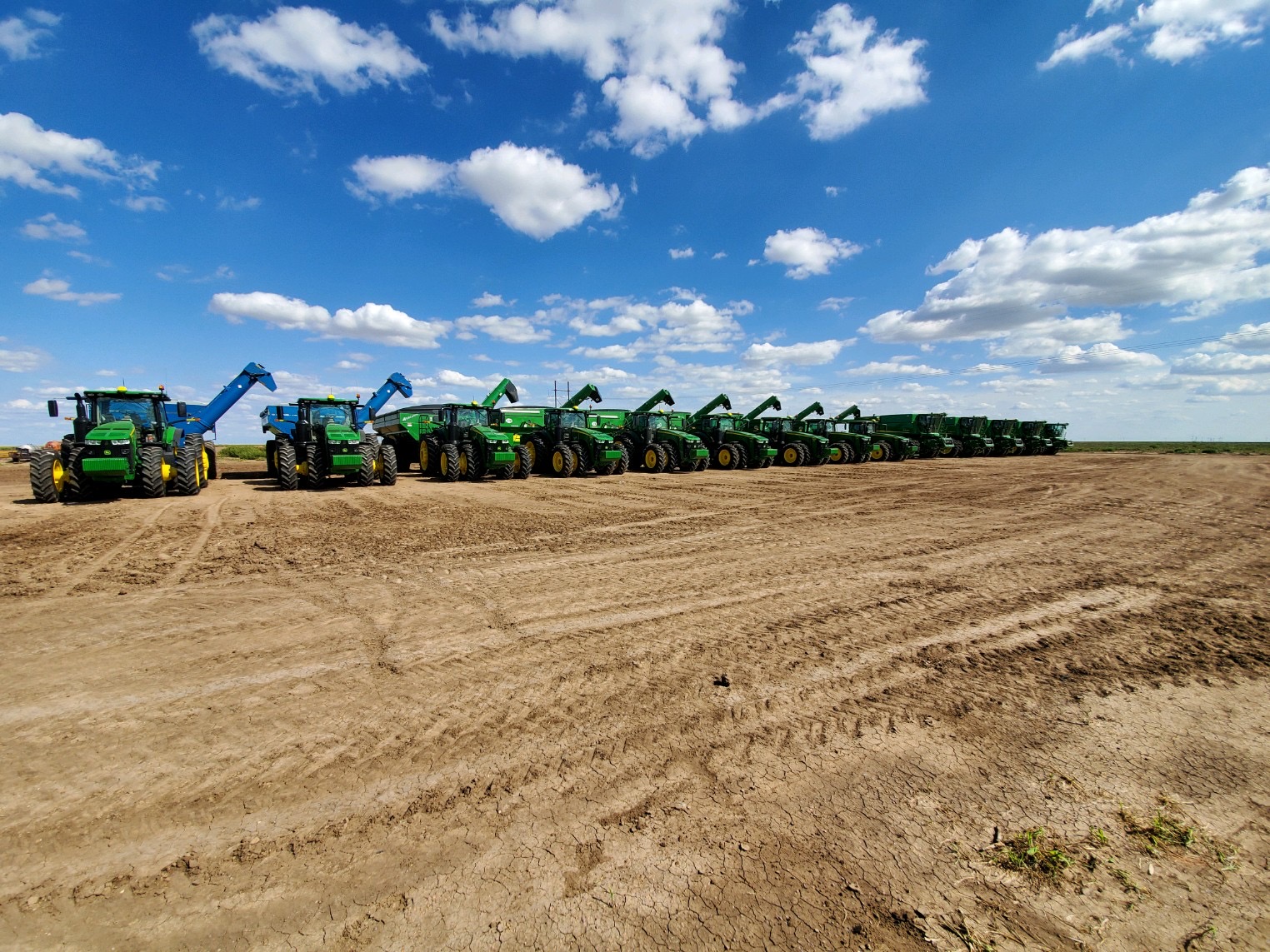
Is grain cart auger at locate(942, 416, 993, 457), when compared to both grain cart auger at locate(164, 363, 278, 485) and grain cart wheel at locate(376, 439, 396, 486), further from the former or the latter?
grain cart auger at locate(164, 363, 278, 485)

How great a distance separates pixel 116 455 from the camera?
11328 mm

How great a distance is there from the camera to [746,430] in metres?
25.2

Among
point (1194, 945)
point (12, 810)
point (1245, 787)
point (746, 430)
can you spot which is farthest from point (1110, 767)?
point (746, 430)

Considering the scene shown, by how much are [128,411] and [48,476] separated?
6.51 feet

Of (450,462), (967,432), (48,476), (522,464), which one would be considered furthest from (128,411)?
(967,432)

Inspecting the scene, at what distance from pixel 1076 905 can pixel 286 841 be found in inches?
115

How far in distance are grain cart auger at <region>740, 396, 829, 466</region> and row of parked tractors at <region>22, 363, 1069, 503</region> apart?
58 mm

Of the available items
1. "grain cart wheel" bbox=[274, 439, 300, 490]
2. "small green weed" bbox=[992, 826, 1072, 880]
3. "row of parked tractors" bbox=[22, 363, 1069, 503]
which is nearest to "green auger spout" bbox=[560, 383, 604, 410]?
"row of parked tractors" bbox=[22, 363, 1069, 503]

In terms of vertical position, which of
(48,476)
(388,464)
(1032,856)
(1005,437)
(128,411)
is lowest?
(1032,856)

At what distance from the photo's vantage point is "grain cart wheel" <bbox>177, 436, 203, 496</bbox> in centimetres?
1276

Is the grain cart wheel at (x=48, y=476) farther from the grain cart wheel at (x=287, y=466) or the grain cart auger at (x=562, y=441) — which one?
the grain cart auger at (x=562, y=441)

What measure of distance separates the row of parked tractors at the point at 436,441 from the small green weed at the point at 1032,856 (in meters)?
14.9

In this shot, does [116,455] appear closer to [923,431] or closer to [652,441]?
[652,441]

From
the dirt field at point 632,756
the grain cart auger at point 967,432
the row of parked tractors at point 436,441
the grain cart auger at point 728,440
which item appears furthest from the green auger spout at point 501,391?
the grain cart auger at point 967,432
